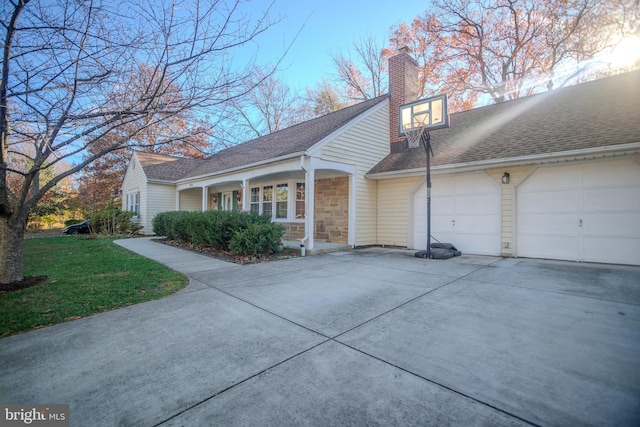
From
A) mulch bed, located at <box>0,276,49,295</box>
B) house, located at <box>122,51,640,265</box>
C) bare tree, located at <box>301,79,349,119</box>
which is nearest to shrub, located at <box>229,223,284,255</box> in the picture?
house, located at <box>122,51,640,265</box>

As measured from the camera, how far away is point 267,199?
41.4 ft

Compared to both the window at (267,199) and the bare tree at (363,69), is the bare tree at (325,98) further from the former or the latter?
the window at (267,199)

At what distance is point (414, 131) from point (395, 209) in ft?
9.12

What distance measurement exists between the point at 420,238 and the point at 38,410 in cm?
917

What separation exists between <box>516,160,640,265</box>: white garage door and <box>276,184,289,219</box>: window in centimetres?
779

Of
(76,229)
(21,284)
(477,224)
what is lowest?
(21,284)

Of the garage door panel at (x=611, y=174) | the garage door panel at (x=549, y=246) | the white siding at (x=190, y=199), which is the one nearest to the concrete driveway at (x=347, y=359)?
the garage door panel at (x=549, y=246)

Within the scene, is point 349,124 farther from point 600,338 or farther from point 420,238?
point 600,338

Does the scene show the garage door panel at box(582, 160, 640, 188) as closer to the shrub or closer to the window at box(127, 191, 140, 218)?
the shrub

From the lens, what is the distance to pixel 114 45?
4223 millimetres

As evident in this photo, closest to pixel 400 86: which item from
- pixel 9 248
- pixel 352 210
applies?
pixel 352 210

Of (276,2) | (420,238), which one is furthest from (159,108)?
(420,238)

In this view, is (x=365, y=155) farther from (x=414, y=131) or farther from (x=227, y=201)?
(x=227, y=201)

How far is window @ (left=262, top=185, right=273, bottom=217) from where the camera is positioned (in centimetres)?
1244
